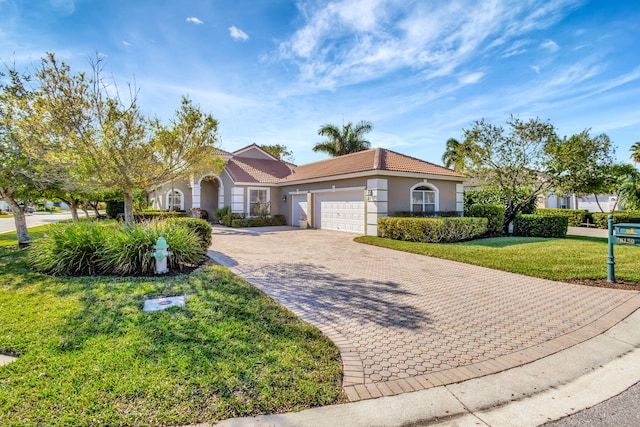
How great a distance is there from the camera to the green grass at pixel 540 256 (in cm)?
788

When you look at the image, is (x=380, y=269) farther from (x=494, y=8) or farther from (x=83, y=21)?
(x=83, y=21)

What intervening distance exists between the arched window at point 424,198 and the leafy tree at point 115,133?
34.7 feet

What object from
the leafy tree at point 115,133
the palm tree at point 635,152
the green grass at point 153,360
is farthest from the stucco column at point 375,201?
the palm tree at point 635,152

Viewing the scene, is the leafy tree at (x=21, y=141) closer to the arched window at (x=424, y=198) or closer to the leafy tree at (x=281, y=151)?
the arched window at (x=424, y=198)

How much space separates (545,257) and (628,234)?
3302mm

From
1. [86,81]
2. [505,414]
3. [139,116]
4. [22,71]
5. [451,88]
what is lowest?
[505,414]

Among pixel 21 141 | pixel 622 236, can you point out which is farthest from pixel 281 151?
pixel 622 236

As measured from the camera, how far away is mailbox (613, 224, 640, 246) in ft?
21.7

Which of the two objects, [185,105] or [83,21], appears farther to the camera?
[185,105]

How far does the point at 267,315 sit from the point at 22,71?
10491 millimetres

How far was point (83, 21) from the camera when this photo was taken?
825 cm

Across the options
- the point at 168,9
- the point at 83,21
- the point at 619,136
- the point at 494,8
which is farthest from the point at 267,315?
the point at 619,136

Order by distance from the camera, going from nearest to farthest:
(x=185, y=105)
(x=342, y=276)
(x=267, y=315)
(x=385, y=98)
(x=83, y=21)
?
(x=267, y=315), (x=342, y=276), (x=83, y=21), (x=185, y=105), (x=385, y=98)

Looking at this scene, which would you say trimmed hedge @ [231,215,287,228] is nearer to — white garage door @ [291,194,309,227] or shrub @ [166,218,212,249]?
white garage door @ [291,194,309,227]
